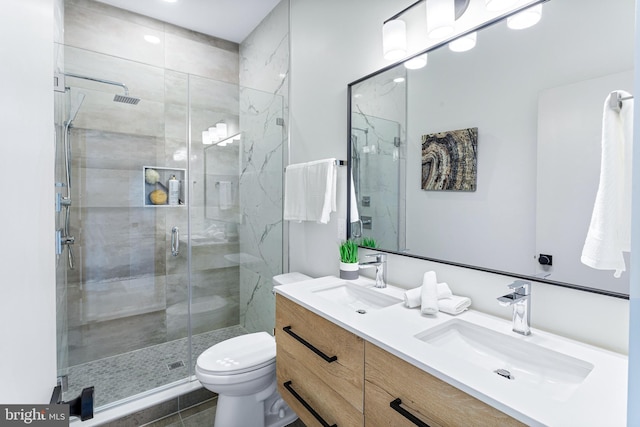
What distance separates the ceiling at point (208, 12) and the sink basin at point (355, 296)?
2398mm

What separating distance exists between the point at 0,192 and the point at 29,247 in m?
0.14

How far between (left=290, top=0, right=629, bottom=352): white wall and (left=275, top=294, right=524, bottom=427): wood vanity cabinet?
0.53 meters

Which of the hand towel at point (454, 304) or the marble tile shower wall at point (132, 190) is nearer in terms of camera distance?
the hand towel at point (454, 304)

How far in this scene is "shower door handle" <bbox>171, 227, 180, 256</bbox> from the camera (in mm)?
2562

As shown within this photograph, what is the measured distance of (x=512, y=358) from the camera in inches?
39.0

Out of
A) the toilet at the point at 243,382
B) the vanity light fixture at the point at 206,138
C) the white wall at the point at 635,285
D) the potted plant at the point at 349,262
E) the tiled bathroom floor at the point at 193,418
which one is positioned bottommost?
the tiled bathroom floor at the point at 193,418

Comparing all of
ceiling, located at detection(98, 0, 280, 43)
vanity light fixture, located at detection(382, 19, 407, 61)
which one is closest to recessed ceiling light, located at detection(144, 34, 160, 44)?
ceiling, located at detection(98, 0, 280, 43)

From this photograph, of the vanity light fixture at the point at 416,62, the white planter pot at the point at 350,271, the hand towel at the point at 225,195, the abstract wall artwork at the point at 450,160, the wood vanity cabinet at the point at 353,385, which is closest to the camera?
the wood vanity cabinet at the point at 353,385

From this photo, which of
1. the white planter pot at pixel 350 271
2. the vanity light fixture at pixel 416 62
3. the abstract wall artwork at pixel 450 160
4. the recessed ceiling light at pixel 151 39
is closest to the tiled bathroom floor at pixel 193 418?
the white planter pot at pixel 350 271

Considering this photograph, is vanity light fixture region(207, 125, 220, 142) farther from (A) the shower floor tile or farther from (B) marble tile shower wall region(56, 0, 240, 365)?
(A) the shower floor tile

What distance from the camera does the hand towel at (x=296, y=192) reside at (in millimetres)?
2086

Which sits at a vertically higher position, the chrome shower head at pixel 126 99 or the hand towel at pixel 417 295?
the chrome shower head at pixel 126 99

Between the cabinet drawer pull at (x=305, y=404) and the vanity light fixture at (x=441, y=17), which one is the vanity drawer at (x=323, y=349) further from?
the vanity light fixture at (x=441, y=17)

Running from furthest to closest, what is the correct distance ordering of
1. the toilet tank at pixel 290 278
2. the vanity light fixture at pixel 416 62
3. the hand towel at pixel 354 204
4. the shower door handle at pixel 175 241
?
1. the shower door handle at pixel 175 241
2. the toilet tank at pixel 290 278
3. the hand towel at pixel 354 204
4. the vanity light fixture at pixel 416 62
